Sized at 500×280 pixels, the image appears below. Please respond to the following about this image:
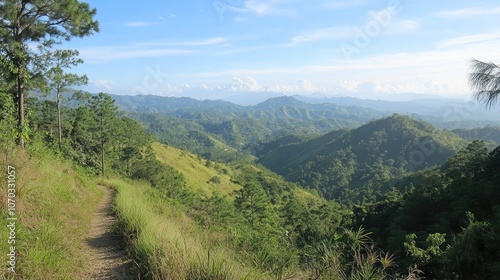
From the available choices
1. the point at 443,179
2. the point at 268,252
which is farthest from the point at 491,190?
the point at 268,252

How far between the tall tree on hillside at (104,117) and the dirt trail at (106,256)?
115 ft

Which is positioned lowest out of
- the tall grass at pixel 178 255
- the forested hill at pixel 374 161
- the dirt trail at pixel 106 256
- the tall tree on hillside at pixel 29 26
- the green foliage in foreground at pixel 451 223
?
the forested hill at pixel 374 161

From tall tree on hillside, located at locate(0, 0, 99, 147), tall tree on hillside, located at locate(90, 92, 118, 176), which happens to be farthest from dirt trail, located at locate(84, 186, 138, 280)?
tall tree on hillside, located at locate(90, 92, 118, 176)

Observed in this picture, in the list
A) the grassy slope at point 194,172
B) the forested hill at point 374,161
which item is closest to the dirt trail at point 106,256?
the grassy slope at point 194,172

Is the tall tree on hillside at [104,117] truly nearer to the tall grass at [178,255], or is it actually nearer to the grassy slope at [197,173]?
the tall grass at [178,255]

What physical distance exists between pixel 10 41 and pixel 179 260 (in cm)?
1203

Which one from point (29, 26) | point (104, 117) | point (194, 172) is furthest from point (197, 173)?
point (29, 26)

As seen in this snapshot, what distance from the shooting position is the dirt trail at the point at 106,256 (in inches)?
197

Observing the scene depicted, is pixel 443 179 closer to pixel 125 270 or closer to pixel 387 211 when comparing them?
pixel 387 211

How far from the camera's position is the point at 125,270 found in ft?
16.9

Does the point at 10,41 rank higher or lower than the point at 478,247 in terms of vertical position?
higher

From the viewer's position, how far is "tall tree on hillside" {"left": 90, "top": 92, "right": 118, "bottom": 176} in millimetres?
40156

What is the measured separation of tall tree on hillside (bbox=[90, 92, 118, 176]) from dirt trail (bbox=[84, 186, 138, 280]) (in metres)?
35.1

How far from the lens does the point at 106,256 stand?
19.3 ft
